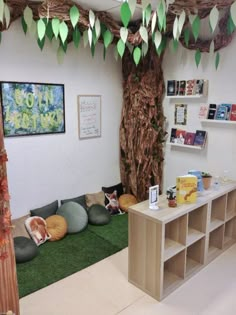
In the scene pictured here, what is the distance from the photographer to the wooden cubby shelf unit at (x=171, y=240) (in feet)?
7.28

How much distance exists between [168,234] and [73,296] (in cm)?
99

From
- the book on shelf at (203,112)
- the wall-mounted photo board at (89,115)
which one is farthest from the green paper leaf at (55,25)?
the book on shelf at (203,112)

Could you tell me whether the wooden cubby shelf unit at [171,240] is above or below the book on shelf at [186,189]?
below

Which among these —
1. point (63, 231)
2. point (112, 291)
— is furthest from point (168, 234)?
point (63, 231)

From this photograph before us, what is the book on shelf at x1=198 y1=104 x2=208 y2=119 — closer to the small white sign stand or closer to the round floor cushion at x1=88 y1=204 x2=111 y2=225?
the small white sign stand

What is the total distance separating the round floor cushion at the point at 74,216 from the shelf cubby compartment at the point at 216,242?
1.50 m

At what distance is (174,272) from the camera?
2543mm

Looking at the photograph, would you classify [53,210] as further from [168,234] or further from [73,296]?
[168,234]

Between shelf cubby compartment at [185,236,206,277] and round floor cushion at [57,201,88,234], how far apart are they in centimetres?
133

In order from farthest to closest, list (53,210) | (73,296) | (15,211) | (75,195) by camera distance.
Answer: (75,195) → (53,210) → (15,211) → (73,296)

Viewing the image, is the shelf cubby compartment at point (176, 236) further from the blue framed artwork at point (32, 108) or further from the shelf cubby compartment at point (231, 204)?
the blue framed artwork at point (32, 108)

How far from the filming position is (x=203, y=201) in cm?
251

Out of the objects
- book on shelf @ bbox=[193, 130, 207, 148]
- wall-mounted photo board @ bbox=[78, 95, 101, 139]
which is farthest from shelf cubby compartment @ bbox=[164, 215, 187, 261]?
wall-mounted photo board @ bbox=[78, 95, 101, 139]

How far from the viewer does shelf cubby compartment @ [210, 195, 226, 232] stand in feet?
9.37
